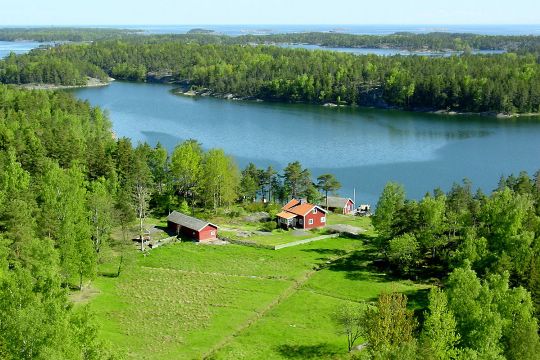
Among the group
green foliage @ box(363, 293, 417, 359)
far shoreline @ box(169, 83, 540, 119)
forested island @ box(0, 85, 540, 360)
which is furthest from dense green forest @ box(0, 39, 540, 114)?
green foliage @ box(363, 293, 417, 359)

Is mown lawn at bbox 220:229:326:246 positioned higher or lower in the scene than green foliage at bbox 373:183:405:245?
lower

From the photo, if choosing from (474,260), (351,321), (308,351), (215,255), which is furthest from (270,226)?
(351,321)

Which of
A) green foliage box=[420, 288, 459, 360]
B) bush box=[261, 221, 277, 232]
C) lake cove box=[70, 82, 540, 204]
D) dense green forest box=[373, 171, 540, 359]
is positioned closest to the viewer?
green foliage box=[420, 288, 459, 360]

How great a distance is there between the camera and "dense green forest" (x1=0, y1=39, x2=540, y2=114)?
122 meters

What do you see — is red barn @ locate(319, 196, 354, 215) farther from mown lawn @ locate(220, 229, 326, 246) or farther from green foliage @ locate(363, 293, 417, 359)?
green foliage @ locate(363, 293, 417, 359)

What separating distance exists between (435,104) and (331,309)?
324ft

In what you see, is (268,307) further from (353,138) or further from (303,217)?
(353,138)

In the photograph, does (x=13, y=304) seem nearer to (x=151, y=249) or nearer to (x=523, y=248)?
(x=151, y=249)

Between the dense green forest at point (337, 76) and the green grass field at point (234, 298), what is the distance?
84024 millimetres

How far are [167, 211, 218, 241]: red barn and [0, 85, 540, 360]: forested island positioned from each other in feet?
6.12

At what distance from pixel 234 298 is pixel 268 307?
96.4 inches

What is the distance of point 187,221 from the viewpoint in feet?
163

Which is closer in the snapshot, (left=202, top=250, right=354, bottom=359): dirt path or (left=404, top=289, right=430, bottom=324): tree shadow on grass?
(left=202, top=250, right=354, bottom=359): dirt path

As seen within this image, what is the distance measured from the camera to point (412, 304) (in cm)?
3597
